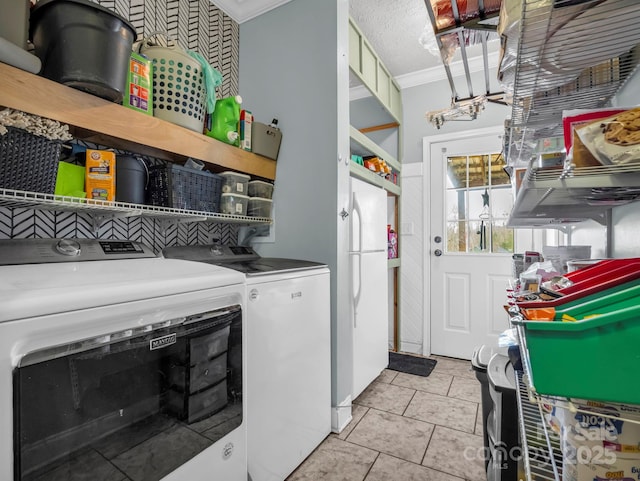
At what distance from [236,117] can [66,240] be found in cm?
106

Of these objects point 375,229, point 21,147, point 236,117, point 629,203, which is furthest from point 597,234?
point 21,147

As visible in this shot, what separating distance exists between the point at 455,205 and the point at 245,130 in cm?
234

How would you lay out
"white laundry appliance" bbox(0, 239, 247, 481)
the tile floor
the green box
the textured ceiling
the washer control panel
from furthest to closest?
the textured ceiling → the tile floor → the green box → the washer control panel → "white laundry appliance" bbox(0, 239, 247, 481)

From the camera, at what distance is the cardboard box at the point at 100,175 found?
1.30 metres

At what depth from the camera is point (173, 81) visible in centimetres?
156

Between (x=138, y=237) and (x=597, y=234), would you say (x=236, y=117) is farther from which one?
(x=597, y=234)

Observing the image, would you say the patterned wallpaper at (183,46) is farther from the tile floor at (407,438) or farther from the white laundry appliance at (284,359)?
the tile floor at (407,438)

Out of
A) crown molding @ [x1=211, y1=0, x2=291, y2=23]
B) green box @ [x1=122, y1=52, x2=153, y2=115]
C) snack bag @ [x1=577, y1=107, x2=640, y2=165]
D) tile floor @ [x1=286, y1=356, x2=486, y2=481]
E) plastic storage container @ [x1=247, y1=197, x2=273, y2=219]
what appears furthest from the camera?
crown molding @ [x1=211, y1=0, x2=291, y2=23]

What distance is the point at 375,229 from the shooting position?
2596 mm

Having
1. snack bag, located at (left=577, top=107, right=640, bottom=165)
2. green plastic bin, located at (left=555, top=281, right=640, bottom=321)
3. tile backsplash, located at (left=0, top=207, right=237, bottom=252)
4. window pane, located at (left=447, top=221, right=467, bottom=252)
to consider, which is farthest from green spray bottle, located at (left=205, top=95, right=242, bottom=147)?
window pane, located at (left=447, top=221, right=467, bottom=252)

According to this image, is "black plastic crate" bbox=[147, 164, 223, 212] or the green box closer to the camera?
the green box

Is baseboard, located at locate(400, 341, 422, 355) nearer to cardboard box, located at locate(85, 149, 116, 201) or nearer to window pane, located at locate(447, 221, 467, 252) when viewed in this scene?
window pane, located at locate(447, 221, 467, 252)

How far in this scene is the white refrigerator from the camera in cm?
229

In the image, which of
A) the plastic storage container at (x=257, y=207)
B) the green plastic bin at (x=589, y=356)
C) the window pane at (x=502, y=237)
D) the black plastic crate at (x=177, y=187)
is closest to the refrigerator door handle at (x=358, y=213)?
the plastic storage container at (x=257, y=207)
